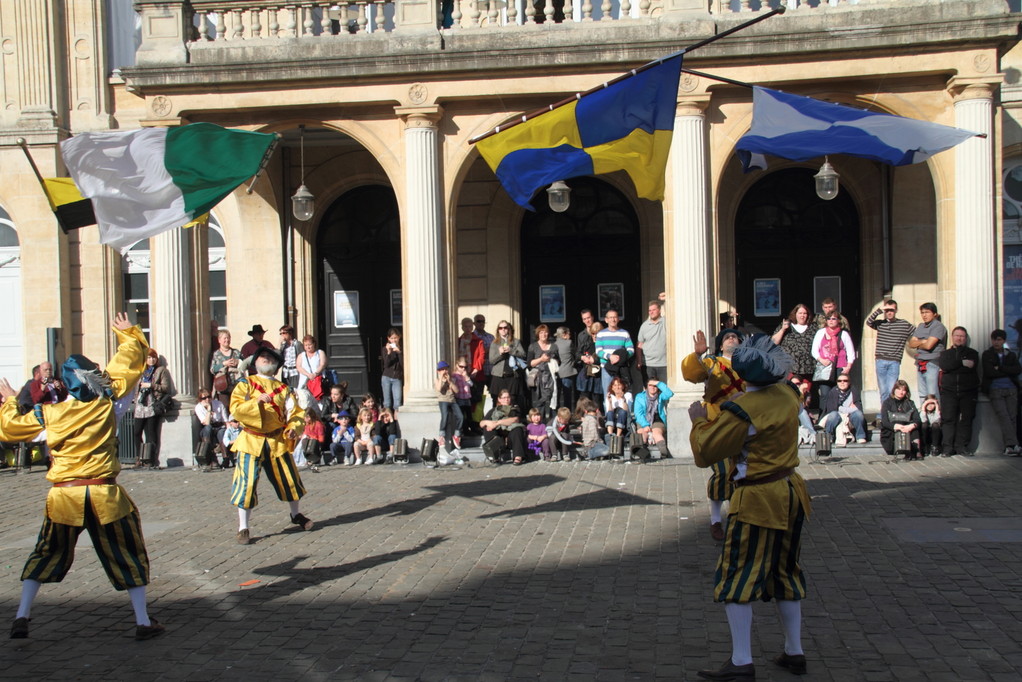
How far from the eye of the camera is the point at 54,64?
61.1ft

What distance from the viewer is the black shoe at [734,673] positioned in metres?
5.92

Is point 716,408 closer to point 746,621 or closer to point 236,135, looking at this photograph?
point 746,621

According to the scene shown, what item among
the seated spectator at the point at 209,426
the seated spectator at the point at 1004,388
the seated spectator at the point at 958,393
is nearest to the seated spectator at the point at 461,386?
the seated spectator at the point at 209,426

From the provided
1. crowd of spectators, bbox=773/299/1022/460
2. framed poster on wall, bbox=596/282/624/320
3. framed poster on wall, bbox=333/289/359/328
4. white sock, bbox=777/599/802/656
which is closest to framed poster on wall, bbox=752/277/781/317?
framed poster on wall, bbox=596/282/624/320

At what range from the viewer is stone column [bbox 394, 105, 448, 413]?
16188 mm

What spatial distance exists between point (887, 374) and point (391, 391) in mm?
7145

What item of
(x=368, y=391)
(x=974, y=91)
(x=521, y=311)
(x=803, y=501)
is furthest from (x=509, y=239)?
(x=803, y=501)

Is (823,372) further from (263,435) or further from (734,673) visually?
(734,673)

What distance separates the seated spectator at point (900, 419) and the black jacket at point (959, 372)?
50 centimetres

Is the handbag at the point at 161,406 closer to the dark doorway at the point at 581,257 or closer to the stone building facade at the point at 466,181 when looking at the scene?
the stone building facade at the point at 466,181

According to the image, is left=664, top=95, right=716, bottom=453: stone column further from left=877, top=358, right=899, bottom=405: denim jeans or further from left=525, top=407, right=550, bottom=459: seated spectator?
left=877, top=358, right=899, bottom=405: denim jeans

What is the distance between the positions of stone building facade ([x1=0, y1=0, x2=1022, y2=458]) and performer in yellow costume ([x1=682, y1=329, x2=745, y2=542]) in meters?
5.92

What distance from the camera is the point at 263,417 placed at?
1033 centimetres

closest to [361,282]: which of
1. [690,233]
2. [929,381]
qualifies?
[690,233]
